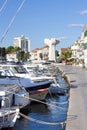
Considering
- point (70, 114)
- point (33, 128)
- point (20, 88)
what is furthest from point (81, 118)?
point (20, 88)

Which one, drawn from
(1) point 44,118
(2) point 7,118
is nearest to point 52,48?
(1) point 44,118

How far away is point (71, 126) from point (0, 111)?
344cm

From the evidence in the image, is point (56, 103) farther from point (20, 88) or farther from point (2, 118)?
point (2, 118)

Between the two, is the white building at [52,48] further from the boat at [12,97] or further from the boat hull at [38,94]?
the boat at [12,97]

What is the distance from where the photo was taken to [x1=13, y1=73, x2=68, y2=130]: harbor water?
20625 mm

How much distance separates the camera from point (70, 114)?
64.1 feet

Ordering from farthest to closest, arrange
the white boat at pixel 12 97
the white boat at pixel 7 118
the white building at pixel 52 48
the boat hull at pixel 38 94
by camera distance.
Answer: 1. the white building at pixel 52 48
2. the boat hull at pixel 38 94
3. the white boat at pixel 12 97
4. the white boat at pixel 7 118

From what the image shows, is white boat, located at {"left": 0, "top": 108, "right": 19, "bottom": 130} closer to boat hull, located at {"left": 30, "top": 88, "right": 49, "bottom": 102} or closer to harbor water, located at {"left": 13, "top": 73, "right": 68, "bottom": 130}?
harbor water, located at {"left": 13, "top": 73, "right": 68, "bottom": 130}

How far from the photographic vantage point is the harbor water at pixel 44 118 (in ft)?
67.7

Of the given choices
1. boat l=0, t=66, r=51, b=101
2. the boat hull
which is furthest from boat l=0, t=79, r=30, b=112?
the boat hull

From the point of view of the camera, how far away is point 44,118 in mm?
23922

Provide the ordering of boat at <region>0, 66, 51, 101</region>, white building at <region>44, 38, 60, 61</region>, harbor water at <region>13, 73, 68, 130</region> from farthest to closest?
white building at <region>44, 38, 60, 61</region>
boat at <region>0, 66, 51, 101</region>
harbor water at <region>13, 73, 68, 130</region>

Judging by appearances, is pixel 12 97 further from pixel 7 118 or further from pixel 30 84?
pixel 30 84

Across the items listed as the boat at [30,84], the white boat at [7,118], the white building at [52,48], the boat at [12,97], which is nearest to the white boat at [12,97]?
the boat at [12,97]
